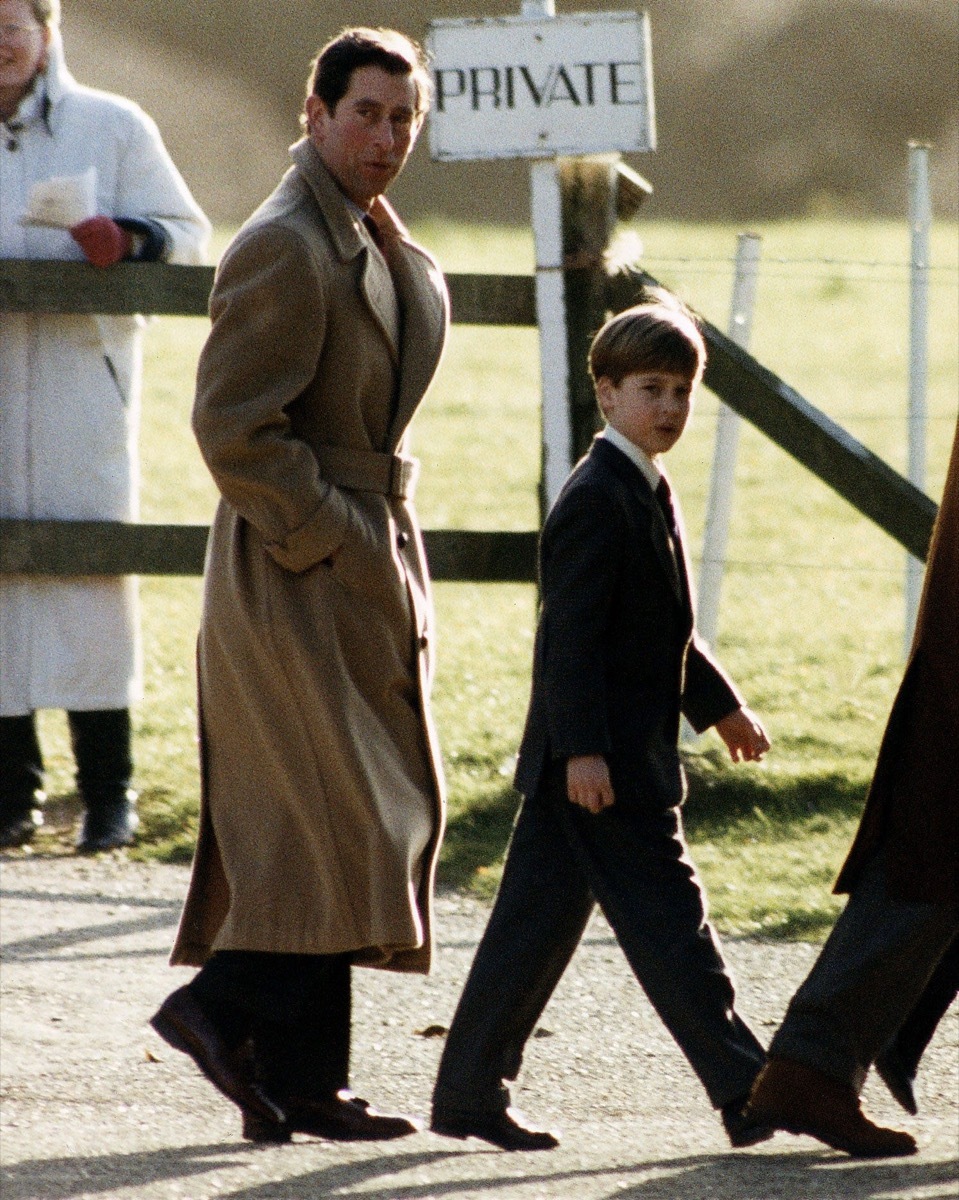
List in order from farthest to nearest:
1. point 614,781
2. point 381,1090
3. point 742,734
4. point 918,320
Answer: point 918,320
point 381,1090
point 742,734
point 614,781

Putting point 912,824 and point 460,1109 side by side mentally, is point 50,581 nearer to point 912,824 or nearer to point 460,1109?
point 460,1109

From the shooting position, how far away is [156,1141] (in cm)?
394

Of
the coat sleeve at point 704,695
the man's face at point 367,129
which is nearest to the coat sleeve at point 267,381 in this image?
the man's face at point 367,129

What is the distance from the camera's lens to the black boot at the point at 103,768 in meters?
6.41

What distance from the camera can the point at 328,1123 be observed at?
4.00 m

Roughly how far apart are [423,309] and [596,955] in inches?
75.9

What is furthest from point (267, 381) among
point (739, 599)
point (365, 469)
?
point (739, 599)

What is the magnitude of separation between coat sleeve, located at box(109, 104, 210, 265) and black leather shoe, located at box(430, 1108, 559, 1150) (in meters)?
3.09

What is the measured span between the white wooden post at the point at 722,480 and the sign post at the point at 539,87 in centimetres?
106

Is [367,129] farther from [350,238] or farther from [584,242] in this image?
[584,242]

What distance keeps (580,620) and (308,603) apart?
479 mm

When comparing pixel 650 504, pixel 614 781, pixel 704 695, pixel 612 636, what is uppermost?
pixel 650 504

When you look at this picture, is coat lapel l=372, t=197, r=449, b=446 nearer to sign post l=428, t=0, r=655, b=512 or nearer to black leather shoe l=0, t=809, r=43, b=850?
sign post l=428, t=0, r=655, b=512

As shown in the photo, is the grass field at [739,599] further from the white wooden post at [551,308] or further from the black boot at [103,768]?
the white wooden post at [551,308]
